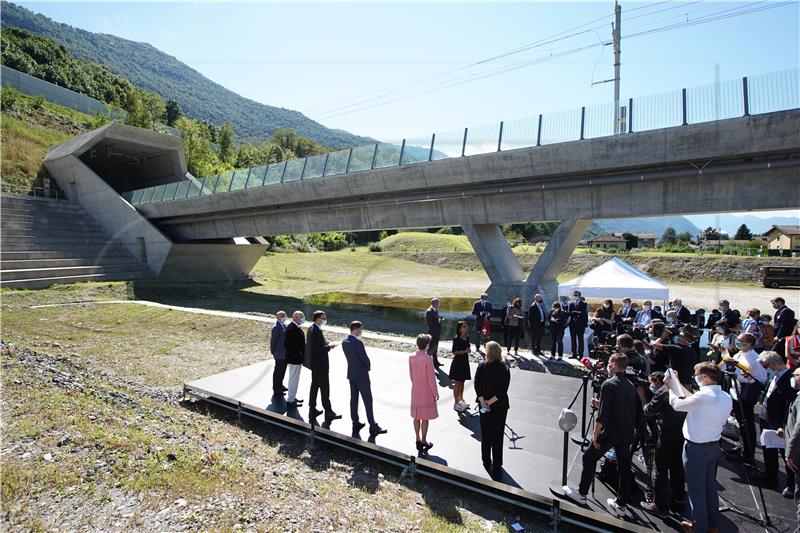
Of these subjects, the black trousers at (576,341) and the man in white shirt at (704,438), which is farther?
the black trousers at (576,341)

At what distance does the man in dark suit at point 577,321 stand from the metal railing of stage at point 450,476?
23.7ft

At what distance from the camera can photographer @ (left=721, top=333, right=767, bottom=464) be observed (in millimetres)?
5660

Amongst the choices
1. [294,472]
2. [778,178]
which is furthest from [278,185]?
[778,178]

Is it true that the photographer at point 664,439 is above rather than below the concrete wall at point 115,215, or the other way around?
below

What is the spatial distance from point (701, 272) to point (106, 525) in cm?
4528

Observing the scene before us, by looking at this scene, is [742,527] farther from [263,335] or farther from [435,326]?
[263,335]

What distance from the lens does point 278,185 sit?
946 inches

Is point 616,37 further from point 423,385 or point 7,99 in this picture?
point 7,99

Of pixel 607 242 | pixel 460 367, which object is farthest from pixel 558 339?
pixel 607 242

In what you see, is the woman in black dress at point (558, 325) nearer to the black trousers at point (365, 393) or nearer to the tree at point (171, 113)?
the black trousers at point (365, 393)

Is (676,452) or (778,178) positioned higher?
(778,178)

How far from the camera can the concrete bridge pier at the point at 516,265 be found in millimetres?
17703

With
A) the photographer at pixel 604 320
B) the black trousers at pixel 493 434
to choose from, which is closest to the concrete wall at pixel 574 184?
the photographer at pixel 604 320

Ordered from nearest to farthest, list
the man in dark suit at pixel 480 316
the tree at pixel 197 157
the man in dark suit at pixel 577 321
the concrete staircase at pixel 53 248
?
the man in dark suit at pixel 577 321 < the man in dark suit at pixel 480 316 < the concrete staircase at pixel 53 248 < the tree at pixel 197 157
